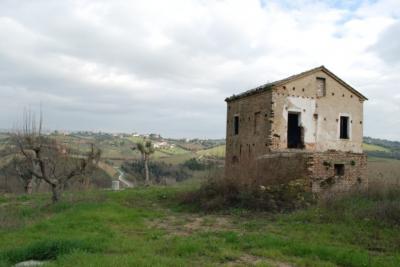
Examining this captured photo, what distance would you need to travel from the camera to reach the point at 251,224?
1126cm

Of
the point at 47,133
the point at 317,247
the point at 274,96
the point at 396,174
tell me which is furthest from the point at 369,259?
the point at 47,133

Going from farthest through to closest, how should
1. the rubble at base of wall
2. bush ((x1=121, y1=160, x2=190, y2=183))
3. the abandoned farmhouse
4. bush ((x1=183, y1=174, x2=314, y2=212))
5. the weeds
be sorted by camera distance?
bush ((x1=121, y1=160, x2=190, y2=183)) < the abandoned farmhouse < the rubble at base of wall < bush ((x1=183, y1=174, x2=314, y2=212)) < the weeds

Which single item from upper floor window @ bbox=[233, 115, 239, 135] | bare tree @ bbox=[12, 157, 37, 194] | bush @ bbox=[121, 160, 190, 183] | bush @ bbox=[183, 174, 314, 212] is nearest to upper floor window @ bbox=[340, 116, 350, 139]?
upper floor window @ bbox=[233, 115, 239, 135]

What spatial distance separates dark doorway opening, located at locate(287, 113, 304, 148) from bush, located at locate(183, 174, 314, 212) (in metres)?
6.72

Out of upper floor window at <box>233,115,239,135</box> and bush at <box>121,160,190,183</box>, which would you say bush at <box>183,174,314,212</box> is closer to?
upper floor window at <box>233,115,239,135</box>

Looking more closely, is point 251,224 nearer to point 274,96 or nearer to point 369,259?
point 369,259

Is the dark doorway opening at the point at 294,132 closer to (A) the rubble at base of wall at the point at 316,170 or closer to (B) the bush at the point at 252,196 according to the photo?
(A) the rubble at base of wall at the point at 316,170

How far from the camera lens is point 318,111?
829 inches

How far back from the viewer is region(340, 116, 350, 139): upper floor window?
72.1 feet

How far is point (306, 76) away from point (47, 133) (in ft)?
44.7

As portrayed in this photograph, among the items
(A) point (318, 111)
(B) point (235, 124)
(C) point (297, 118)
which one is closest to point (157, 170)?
(B) point (235, 124)

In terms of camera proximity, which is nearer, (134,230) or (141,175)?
(134,230)

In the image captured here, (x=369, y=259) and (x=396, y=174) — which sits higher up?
(x=396, y=174)

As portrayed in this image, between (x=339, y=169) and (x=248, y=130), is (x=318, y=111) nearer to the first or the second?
(x=248, y=130)
